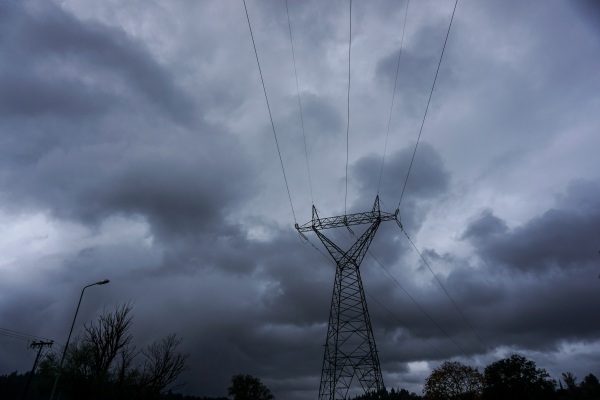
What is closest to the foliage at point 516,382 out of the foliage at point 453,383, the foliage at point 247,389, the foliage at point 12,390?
the foliage at point 453,383

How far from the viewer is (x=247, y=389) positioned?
85.9 metres

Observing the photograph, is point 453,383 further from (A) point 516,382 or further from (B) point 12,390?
(B) point 12,390

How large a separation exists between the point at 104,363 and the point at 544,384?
189 ft

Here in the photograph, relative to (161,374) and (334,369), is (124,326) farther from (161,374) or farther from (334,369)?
(334,369)

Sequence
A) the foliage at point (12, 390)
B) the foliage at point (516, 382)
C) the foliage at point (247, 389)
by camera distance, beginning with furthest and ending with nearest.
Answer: the foliage at point (12, 390), the foliage at point (247, 389), the foliage at point (516, 382)

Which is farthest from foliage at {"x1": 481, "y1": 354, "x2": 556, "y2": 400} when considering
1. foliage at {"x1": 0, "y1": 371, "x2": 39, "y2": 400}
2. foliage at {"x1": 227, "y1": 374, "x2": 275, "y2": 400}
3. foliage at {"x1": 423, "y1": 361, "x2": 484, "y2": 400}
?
foliage at {"x1": 0, "y1": 371, "x2": 39, "y2": 400}

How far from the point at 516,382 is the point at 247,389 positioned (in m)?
61.9

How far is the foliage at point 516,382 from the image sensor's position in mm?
48625

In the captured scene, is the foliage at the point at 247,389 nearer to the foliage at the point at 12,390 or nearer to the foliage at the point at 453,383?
the foliage at the point at 453,383

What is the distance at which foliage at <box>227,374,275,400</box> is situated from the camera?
3337 inches

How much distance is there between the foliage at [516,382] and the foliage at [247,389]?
184 ft

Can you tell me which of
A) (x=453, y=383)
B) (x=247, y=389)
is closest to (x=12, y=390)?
(x=247, y=389)

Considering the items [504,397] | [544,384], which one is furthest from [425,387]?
[544,384]

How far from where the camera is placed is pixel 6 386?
5566 inches
